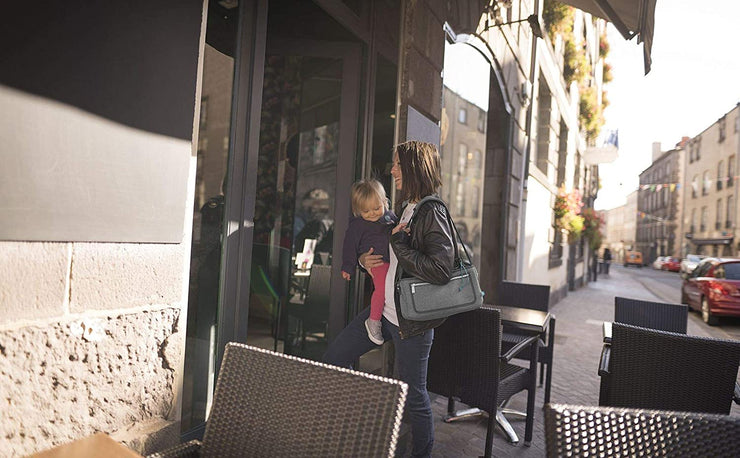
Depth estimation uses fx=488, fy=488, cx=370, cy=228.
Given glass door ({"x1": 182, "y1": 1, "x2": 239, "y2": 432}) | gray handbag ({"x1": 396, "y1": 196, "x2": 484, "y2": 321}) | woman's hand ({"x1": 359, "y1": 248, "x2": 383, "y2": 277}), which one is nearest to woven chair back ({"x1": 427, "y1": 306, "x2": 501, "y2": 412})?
gray handbag ({"x1": 396, "y1": 196, "x2": 484, "y2": 321})

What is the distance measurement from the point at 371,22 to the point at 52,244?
9.14ft

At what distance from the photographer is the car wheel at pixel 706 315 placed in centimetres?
1025

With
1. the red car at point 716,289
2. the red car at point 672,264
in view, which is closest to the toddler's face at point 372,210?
the red car at point 716,289

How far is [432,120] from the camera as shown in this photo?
4.02 m

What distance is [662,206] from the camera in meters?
55.9

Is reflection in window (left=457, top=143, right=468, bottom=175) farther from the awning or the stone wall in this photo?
the stone wall

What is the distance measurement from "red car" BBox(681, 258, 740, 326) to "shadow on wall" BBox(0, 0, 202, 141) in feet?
37.7

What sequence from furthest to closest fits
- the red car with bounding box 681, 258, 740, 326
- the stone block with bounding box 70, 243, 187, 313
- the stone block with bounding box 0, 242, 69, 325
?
the red car with bounding box 681, 258, 740, 326 → the stone block with bounding box 70, 243, 187, 313 → the stone block with bounding box 0, 242, 69, 325

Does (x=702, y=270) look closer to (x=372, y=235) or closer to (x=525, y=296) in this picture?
(x=525, y=296)

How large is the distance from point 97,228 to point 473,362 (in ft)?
7.20

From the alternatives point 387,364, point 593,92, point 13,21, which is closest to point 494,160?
point 387,364

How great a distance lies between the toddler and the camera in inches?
101

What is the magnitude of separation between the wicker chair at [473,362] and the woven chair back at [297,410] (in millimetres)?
1828

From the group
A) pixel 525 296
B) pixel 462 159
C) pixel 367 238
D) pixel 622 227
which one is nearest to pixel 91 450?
pixel 367 238
